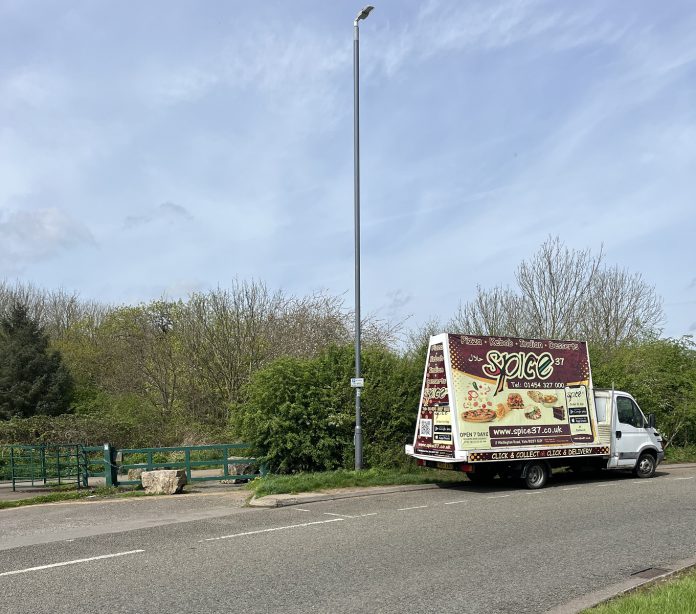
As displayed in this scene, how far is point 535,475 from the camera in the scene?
1509cm

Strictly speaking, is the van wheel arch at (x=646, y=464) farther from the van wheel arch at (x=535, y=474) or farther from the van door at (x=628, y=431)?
the van wheel arch at (x=535, y=474)

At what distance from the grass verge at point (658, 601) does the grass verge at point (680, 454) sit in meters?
18.1

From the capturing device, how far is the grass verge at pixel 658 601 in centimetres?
548

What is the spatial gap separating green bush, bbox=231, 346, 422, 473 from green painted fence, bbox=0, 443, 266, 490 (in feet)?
2.54

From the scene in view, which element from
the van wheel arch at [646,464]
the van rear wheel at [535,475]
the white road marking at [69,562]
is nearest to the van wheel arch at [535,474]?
the van rear wheel at [535,475]

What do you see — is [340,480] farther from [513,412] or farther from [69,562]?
[69,562]

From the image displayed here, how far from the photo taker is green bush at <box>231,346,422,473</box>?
16516 mm

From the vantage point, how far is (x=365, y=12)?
16688 millimetres

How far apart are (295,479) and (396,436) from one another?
3.35 m

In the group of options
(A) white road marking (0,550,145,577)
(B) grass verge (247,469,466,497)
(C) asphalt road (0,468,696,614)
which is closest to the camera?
(C) asphalt road (0,468,696,614)

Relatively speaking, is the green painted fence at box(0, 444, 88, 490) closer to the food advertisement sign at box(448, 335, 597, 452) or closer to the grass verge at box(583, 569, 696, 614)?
the food advertisement sign at box(448, 335, 597, 452)

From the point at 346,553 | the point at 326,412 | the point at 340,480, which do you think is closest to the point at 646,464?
the point at 340,480

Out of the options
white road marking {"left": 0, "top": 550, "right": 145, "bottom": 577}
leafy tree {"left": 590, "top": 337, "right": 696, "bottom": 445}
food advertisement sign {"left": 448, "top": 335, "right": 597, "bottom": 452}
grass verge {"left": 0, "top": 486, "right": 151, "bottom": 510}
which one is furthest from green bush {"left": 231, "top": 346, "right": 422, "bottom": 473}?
leafy tree {"left": 590, "top": 337, "right": 696, "bottom": 445}

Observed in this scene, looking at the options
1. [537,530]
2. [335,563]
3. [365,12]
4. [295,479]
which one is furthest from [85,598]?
[365,12]
